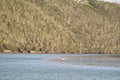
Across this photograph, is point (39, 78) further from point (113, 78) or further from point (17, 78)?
point (113, 78)

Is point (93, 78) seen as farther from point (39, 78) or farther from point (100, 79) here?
point (39, 78)

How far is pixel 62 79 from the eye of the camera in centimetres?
7606

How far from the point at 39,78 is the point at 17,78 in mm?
3848

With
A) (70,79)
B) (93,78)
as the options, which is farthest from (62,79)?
(93,78)

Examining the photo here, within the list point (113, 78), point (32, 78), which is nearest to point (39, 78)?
point (32, 78)

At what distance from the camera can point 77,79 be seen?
76625 millimetres

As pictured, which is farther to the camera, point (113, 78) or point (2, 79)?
point (113, 78)

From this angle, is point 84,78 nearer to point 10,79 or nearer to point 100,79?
point 100,79

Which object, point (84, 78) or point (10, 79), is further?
point (84, 78)

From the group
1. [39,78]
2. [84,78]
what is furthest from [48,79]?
[84,78]

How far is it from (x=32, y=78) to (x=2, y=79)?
242 inches

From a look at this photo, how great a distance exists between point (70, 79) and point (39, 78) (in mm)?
5417

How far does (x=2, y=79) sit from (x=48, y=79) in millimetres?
7922

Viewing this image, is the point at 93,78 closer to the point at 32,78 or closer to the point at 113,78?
the point at 113,78
